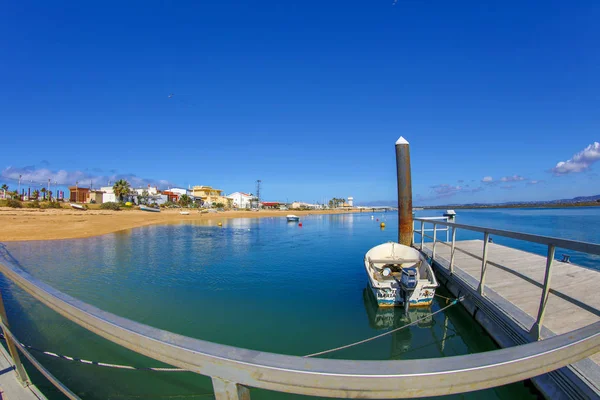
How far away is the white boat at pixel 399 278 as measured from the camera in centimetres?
887

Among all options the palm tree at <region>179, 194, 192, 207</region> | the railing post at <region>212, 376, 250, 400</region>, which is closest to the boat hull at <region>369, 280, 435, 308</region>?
the railing post at <region>212, 376, 250, 400</region>

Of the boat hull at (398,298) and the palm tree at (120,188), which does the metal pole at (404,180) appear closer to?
the boat hull at (398,298)

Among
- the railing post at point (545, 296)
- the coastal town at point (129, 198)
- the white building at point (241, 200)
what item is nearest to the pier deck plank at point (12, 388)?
the railing post at point (545, 296)

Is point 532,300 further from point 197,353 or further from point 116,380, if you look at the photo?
point 116,380

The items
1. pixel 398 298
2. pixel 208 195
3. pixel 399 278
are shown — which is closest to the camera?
pixel 398 298

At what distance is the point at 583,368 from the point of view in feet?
12.4

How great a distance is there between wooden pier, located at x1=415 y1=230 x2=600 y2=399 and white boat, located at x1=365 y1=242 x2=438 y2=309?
0.84 metres

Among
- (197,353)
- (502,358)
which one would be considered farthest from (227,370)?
(502,358)

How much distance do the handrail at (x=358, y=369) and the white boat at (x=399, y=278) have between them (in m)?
7.82

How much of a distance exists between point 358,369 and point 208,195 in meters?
136

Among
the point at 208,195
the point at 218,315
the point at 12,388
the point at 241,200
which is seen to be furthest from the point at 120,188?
the point at 12,388

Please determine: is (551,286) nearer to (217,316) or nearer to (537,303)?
(537,303)

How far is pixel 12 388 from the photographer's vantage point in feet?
9.03

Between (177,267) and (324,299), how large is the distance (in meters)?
10.2
